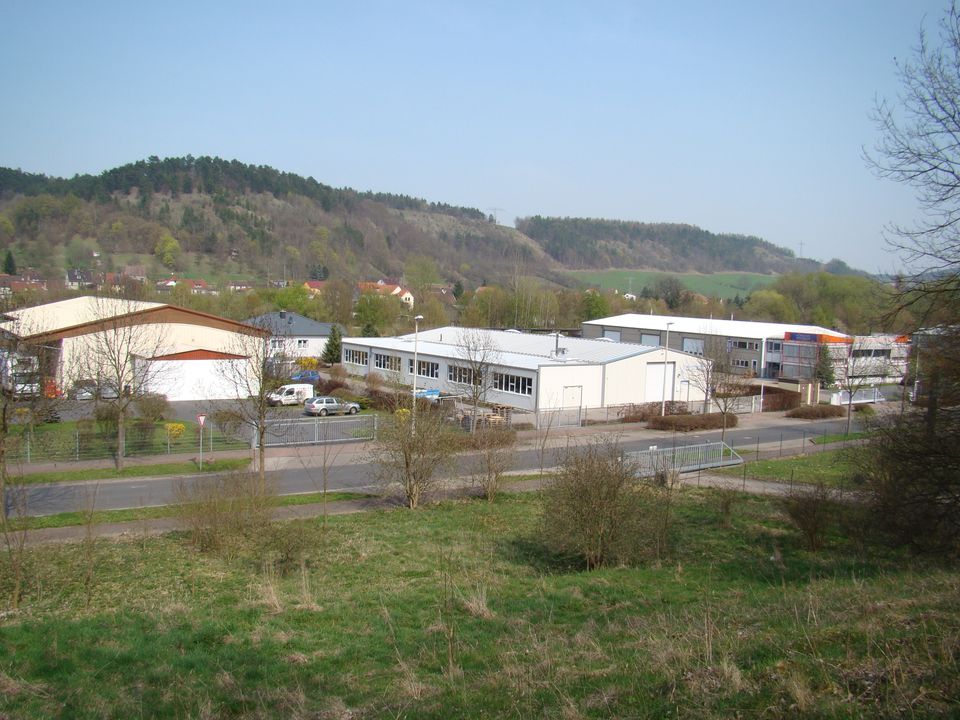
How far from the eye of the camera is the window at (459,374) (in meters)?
39.0

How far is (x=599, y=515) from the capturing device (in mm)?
13227

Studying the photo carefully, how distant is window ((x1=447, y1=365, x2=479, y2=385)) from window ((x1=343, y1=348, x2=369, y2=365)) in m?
10.3

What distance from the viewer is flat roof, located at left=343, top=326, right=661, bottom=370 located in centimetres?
3897

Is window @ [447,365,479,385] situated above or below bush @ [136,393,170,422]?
above

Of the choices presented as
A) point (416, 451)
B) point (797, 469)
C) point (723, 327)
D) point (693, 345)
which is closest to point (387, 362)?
point (693, 345)

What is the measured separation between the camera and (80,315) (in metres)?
45.3

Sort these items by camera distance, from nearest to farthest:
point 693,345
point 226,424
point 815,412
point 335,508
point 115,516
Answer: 1. point 115,516
2. point 335,508
3. point 226,424
4. point 815,412
5. point 693,345

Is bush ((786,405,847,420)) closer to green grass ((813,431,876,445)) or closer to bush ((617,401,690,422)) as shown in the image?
green grass ((813,431,876,445))

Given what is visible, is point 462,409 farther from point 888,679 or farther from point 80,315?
point 888,679

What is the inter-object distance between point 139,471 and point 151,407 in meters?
7.78

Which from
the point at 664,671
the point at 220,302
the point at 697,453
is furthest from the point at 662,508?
the point at 220,302

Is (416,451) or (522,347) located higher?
(522,347)

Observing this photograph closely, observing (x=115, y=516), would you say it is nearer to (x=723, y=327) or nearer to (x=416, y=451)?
(x=416, y=451)

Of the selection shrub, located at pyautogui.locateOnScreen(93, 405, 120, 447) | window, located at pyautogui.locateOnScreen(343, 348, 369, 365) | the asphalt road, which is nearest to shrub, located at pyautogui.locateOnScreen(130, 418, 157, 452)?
shrub, located at pyautogui.locateOnScreen(93, 405, 120, 447)
